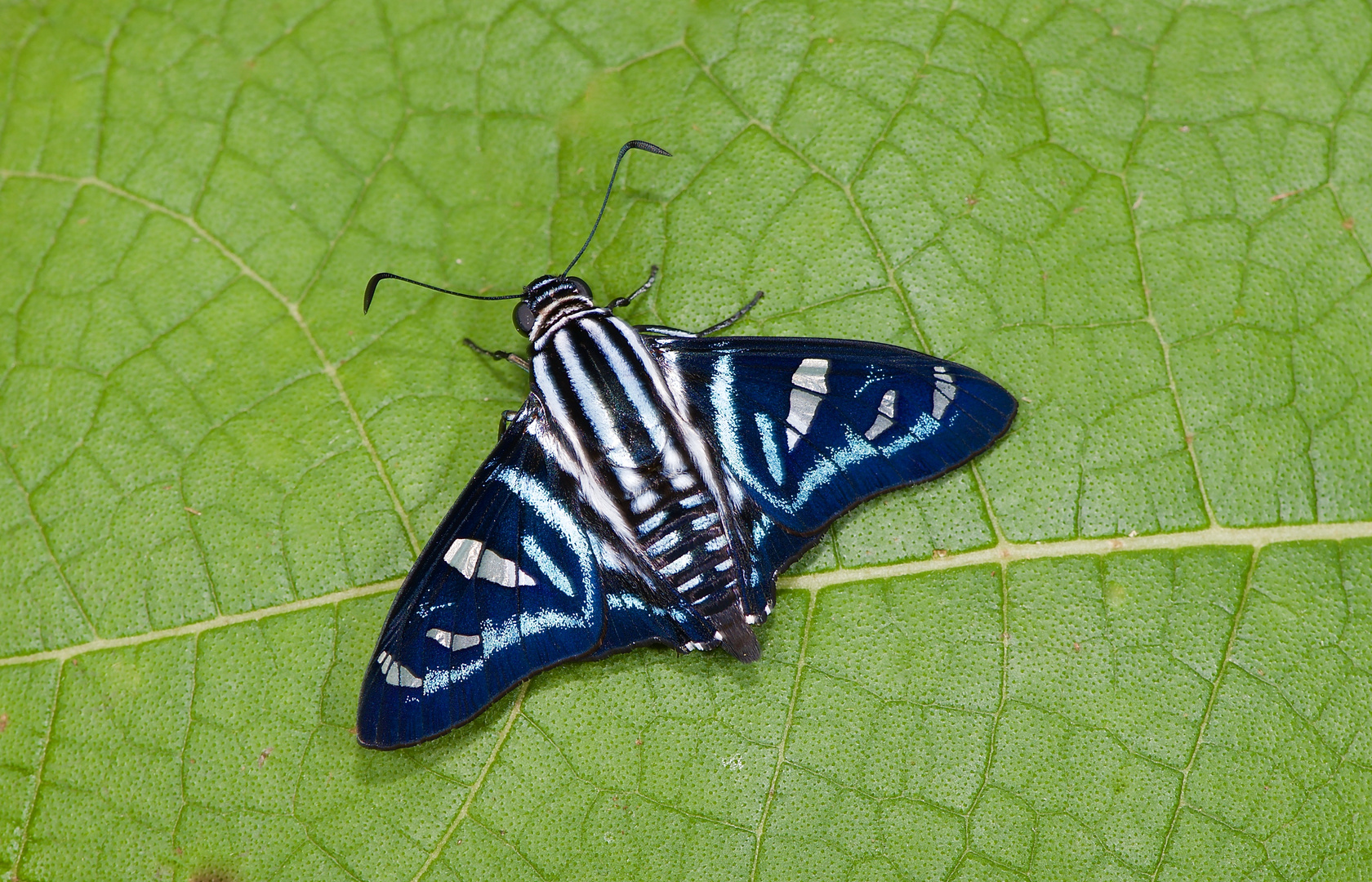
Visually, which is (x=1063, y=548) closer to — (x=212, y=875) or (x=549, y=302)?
(x=549, y=302)

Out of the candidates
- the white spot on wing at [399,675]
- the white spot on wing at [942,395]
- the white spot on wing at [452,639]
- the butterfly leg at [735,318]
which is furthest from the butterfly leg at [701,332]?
the white spot on wing at [399,675]

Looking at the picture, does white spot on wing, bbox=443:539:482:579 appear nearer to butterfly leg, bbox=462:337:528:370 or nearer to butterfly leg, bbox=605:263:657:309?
butterfly leg, bbox=462:337:528:370

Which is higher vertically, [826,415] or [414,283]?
[414,283]

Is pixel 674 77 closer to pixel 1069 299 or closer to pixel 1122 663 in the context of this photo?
pixel 1069 299

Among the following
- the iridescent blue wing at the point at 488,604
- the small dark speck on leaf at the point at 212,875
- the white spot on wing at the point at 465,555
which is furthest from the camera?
the small dark speck on leaf at the point at 212,875

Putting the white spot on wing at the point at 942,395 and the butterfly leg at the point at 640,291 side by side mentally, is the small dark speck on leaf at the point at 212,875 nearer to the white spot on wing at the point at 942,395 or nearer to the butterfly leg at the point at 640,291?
the butterfly leg at the point at 640,291

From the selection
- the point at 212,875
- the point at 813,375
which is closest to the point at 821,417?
the point at 813,375

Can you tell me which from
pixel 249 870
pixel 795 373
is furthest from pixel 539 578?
pixel 249 870
